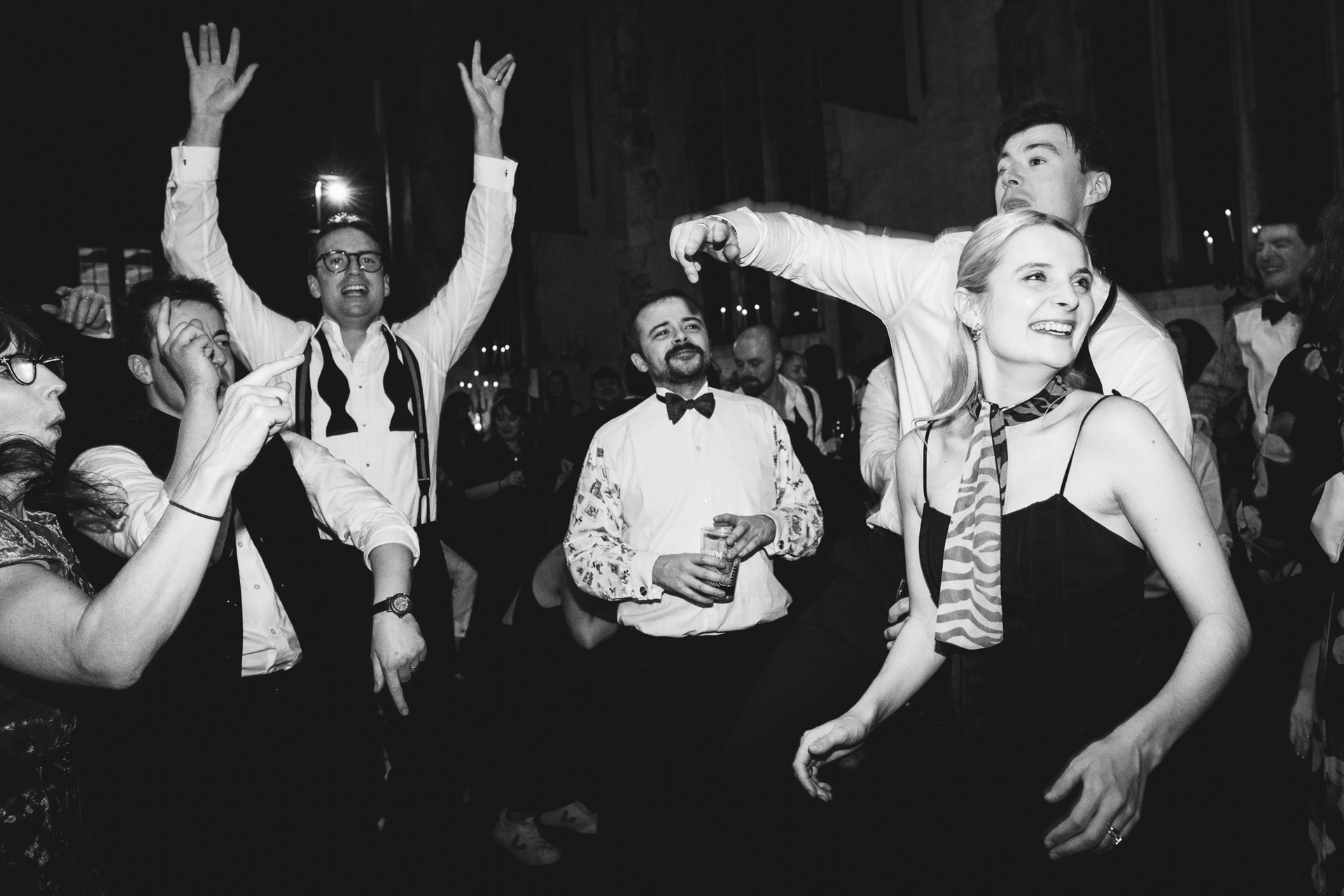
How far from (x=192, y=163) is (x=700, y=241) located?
1973 mm

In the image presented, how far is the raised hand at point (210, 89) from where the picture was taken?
3254 mm

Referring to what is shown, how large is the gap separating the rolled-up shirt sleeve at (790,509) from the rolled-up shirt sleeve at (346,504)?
1212mm

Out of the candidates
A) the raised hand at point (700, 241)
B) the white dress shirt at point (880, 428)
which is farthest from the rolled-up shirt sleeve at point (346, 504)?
the white dress shirt at point (880, 428)

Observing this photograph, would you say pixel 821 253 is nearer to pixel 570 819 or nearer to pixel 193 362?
pixel 193 362

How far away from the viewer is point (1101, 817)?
4.39ft

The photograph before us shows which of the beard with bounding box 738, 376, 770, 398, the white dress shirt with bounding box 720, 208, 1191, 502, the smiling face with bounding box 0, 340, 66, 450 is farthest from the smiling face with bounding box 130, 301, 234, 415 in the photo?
the beard with bounding box 738, 376, 770, 398

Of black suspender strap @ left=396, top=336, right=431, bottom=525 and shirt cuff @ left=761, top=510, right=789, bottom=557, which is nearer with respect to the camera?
shirt cuff @ left=761, top=510, right=789, bottom=557

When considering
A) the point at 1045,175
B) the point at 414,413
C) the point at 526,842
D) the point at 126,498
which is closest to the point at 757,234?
the point at 1045,175

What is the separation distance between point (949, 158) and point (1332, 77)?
3.61m

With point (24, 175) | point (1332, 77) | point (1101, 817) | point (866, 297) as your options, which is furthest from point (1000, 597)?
point (24, 175)

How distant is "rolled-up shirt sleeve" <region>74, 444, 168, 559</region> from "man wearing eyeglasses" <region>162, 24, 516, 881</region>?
3.79 ft

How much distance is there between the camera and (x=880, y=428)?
3.54m

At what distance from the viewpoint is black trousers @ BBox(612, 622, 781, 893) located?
293cm

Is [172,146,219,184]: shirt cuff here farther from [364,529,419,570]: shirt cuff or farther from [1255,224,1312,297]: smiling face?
[1255,224,1312,297]: smiling face
